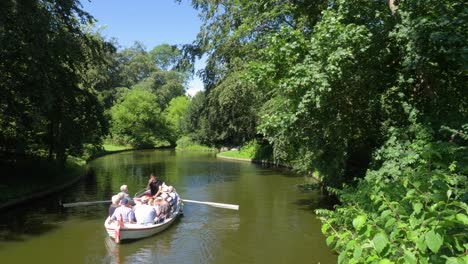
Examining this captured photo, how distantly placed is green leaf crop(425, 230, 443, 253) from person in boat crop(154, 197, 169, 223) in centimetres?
1072

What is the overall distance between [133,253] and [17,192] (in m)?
9.17

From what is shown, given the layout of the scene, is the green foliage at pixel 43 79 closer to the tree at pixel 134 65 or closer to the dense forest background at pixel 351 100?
the dense forest background at pixel 351 100

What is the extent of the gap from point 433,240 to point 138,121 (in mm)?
62434

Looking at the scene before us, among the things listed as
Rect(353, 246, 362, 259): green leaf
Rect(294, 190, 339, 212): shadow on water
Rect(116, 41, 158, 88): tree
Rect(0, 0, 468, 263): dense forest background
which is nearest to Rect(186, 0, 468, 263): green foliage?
Rect(0, 0, 468, 263): dense forest background

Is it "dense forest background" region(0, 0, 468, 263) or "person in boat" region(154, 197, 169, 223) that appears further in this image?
"person in boat" region(154, 197, 169, 223)

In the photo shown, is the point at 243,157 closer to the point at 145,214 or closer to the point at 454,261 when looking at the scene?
the point at 145,214

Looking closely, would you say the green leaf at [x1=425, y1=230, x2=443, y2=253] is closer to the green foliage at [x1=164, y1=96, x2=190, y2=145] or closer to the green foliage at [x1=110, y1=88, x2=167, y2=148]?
the green foliage at [x1=110, y1=88, x2=167, y2=148]

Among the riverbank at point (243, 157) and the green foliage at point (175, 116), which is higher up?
the green foliage at point (175, 116)

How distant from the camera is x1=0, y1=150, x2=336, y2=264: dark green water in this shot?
11398mm

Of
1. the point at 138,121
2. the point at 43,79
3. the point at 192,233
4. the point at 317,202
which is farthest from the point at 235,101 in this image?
the point at 138,121

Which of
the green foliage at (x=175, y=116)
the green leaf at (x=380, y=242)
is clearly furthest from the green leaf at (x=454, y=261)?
the green foliage at (x=175, y=116)

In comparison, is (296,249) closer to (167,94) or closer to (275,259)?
(275,259)

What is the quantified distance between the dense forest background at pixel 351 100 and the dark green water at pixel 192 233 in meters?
1.59

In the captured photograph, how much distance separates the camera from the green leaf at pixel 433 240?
11.7 feet
